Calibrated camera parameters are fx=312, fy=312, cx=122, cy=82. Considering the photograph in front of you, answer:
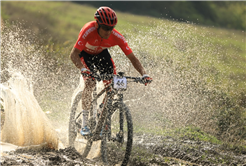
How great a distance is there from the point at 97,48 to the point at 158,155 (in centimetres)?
194

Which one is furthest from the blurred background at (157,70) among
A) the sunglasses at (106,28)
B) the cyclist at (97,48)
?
the sunglasses at (106,28)

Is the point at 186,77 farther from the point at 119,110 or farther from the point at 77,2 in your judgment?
the point at 77,2

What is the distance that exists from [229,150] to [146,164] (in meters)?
1.89

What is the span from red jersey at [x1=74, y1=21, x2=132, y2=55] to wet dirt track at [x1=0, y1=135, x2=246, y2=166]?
1.57m

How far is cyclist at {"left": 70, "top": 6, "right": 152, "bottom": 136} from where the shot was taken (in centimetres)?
436

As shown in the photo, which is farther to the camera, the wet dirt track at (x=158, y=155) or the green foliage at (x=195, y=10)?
the green foliage at (x=195, y=10)

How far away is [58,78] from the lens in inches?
402

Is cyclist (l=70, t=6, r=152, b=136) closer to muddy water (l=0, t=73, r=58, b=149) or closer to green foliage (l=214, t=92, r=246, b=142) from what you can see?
muddy water (l=0, t=73, r=58, b=149)

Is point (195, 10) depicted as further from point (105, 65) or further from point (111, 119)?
point (111, 119)

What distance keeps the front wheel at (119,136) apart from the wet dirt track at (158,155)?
187 millimetres

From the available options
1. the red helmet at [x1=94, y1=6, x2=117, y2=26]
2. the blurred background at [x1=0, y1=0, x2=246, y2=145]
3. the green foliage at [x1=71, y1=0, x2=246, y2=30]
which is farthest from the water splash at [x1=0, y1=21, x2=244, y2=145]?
the green foliage at [x1=71, y1=0, x2=246, y2=30]

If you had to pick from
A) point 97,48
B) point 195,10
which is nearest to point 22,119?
point 97,48

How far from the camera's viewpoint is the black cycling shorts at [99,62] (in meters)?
4.93

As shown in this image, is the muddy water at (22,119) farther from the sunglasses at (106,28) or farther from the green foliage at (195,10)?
the green foliage at (195,10)
